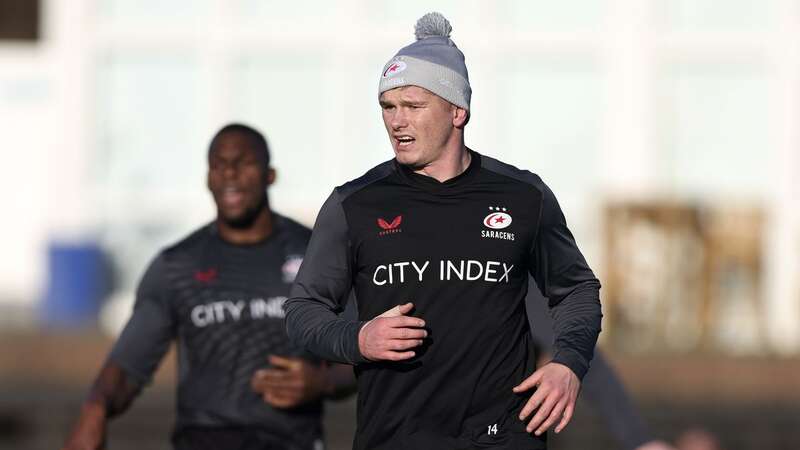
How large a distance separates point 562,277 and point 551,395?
0.53 meters

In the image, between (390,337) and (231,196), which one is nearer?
(390,337)

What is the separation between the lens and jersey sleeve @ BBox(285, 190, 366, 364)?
200 inches

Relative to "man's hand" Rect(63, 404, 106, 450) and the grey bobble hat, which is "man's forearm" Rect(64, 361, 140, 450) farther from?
the grey bobble hat

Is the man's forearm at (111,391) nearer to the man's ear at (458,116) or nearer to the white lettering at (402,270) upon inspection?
the white lettering at (402,270)

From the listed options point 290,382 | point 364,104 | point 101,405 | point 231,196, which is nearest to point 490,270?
point 290,382

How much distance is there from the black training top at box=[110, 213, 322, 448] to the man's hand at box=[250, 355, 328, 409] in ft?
0.18

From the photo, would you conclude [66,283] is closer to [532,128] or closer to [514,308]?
[532,128]

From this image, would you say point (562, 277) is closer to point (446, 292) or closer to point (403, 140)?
point (446, 292)

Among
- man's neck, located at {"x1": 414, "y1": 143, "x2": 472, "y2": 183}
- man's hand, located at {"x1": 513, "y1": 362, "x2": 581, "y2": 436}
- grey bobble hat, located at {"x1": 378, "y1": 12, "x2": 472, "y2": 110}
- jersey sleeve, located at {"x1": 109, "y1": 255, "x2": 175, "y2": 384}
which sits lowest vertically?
jersey sleeve, located at {"x1": 109, "y1": 255, "x2": 175, "y2": 384}

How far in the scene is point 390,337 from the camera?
4758mm

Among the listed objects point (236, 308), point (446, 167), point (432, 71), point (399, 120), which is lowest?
point (236, 308)

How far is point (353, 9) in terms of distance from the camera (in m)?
19.0

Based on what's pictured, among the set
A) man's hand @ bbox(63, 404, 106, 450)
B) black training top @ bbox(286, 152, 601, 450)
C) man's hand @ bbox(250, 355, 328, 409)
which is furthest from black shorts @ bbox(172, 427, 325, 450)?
black training top @ bbox(286, 152, 601, 450)

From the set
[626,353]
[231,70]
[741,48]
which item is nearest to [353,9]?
[231,70]
